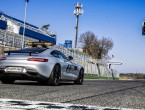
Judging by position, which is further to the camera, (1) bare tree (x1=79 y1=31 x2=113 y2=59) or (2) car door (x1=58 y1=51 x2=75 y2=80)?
(1) bare tree (x1=79 y1=31 x2=113 y2=59)

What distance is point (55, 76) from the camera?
34.1 ft

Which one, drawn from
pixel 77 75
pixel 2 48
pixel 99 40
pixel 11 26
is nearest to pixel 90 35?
pixel 99 40

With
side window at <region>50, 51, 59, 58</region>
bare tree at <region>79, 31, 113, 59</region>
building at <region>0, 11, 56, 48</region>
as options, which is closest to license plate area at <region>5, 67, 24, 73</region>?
side window at <region>50, 51, 59, 58</region>

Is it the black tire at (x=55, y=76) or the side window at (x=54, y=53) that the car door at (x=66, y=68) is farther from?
the black tire at (x=55, y=76)

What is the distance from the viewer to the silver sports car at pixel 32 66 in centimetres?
978

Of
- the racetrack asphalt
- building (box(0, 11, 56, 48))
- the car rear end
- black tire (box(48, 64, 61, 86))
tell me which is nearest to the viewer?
the racetrack asphalt

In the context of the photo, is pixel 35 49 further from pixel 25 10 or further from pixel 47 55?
pixel 25 10

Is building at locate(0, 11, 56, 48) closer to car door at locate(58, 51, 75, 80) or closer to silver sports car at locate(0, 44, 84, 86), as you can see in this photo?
car door at locate(58, 51, 75, 80)

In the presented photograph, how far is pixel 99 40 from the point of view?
9388 centimetres

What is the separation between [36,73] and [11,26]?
1742 inches

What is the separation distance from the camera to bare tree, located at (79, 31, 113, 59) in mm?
91750

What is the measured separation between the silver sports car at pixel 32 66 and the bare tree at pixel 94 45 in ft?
264

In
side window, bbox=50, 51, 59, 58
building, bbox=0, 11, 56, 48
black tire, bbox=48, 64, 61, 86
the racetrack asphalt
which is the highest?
building, bbox=0, 11, 56, 48

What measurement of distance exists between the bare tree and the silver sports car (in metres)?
80.3
